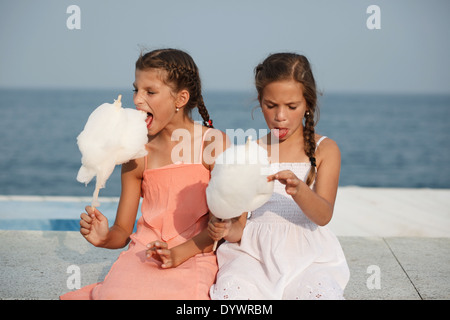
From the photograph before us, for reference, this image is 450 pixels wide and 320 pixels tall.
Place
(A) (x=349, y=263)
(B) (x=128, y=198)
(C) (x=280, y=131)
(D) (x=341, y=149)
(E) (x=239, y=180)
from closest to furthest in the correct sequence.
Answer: (E) (x=239, y=180), (C) (x=280, y=131), (B) (x=128, y=198), (A) (x=349, y=263), (D) (x=341, y=149)

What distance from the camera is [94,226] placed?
111 inches

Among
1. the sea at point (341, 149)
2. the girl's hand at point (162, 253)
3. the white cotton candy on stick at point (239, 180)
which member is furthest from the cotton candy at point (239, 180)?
the sea at point (341, 149)

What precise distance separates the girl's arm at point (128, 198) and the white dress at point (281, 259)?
0.58 metres

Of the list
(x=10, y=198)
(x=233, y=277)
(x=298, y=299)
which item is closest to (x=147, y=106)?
(x=233, y=277)

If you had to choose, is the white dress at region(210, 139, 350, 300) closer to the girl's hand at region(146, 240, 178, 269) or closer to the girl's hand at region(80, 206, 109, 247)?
the girl's hand at region(146, 240, 178, 269)

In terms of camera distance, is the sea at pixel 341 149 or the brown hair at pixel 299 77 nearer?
the brown hair at pixel 299 77

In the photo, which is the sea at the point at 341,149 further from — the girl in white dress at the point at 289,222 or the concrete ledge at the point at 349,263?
the girl in white dress at the point at 289,222

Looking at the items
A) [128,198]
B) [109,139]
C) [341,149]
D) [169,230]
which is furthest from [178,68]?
[341,149]

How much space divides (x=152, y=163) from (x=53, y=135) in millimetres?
37669

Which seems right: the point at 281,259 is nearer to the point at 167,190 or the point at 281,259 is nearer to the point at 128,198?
the point at 167,190

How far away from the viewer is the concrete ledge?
11.6 ft

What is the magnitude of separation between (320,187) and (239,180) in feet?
2.30

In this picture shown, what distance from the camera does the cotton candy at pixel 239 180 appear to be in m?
2.39

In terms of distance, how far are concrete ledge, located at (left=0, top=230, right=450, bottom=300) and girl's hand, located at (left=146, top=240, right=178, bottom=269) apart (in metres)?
1.08
